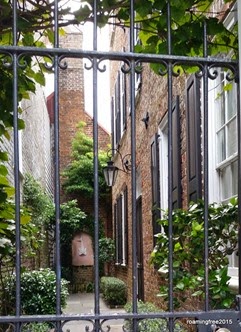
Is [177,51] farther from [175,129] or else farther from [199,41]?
[175,129]

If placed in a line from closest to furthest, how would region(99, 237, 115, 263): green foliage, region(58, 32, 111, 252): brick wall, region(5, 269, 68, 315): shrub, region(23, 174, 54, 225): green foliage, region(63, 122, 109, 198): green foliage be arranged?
region(5, 269, 68, 315): shrub → region(23, 174, 54, 225): green foliage → region(99, 237, 115, 263): green foliage → region(63, 122, 109, 198): green foliage → region(58, 32, 111, 252): brick wall

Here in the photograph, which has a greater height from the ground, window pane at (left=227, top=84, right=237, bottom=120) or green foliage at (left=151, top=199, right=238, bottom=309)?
window pane at (left=227, top=84, right=237, bottom=120)

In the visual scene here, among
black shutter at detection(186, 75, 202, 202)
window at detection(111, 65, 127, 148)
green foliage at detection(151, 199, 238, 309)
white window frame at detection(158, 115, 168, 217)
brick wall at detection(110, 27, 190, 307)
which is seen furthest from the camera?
window at detection(111, 65, 127, 148)

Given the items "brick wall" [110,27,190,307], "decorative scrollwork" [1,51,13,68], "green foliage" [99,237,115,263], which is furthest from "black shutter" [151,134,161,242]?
"green foliage" [99,237,115,263]

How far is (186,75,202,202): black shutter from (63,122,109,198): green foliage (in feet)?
40.8

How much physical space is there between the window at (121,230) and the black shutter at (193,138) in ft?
23.1

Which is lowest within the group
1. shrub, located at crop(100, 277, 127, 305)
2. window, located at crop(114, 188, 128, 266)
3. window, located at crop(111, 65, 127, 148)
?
shrub, located at crop(100, 277, 127, 305)

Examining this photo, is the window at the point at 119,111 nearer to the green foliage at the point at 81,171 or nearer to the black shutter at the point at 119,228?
the black shutter at the point at 119,228

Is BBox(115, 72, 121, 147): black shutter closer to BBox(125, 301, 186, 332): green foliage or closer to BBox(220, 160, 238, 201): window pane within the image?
BBox(125, 301, 186, 332): green foliage

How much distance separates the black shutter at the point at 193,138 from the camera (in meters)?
5.32

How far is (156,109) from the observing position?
8328 millimetres

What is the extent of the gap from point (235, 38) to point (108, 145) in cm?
1731

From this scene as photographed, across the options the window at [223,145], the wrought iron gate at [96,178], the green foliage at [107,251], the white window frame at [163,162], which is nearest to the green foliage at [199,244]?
the window at [223,145]

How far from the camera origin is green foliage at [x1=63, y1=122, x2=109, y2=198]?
18656mm
